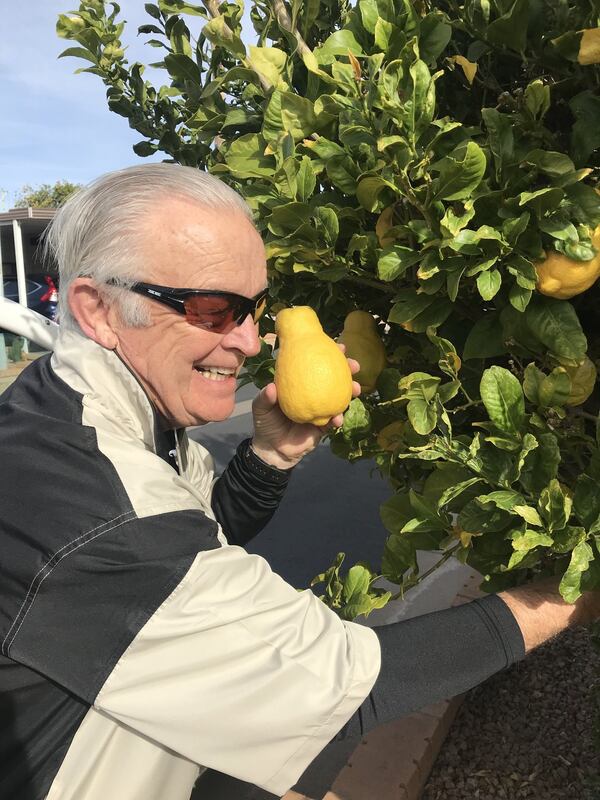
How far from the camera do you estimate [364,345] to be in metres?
1.74

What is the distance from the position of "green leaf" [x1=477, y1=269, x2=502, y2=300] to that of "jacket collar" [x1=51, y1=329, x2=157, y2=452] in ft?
2.61

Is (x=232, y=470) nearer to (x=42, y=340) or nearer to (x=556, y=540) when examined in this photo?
(x=42, y=340)

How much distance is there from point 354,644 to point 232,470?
3.53 ft

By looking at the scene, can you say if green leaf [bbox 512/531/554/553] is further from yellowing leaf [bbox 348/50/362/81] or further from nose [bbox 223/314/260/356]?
yellowing leaf [bbox 348/50/362/81]

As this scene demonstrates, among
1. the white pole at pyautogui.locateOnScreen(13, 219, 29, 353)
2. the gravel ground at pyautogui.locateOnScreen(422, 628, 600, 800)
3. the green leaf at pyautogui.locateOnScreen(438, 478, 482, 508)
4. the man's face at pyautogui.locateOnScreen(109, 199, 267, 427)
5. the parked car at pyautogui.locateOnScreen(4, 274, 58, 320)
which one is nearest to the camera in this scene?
the green leaf at pyautogui.locateOnScreen(438, 478, 482, 508)

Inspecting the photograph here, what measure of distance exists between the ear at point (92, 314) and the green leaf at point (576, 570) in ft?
3.60

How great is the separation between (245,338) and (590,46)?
96cm

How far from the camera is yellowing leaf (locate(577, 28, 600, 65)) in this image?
3.84 feet

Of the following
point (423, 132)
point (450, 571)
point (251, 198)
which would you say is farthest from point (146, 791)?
point (450, 571)

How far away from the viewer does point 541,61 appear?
1.41 metres

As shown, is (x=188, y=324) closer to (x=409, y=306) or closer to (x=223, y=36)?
(x=409, y=306)

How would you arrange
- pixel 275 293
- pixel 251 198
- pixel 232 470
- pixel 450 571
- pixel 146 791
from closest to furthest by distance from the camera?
pixel 146 791 → pixel 251 198 → pixel 275 293 → pixel 232 470 → pixel 450 571

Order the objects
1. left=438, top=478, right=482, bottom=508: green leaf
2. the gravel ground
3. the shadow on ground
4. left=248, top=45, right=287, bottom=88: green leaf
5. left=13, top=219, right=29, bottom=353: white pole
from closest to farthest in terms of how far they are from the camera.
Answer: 1. left=438, top=478, right=482, bottom=508: green leaf
2. left=248, top=45, right=287, bottom=88: green leaf
3. the gravel ground
4. the shadow on ground
5. left=13, top=219, right=29, bottom=353: white pole

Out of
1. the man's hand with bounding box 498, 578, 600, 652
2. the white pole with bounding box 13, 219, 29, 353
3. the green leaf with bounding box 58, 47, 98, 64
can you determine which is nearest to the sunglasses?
the man's hand with bounding box 498, 578, 600, 652
